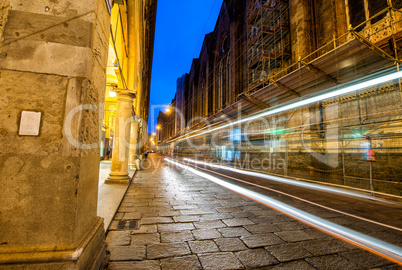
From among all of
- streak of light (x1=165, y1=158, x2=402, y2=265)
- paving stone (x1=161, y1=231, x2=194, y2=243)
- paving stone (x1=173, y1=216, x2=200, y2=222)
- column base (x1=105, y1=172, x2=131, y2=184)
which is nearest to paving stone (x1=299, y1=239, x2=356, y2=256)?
streak of light (x1=165, y1=158, x2=402, y2=265)

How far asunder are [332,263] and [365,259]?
15.3 inches

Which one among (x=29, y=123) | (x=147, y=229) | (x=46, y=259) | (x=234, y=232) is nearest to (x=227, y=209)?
(x=234, y=232)

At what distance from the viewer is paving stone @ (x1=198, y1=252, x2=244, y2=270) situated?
1688 mm

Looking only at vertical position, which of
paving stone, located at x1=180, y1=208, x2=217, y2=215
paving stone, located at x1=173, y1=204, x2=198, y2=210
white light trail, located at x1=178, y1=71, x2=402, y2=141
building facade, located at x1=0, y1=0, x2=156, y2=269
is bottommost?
paving stone, located at x1=173, y1=204, x2=198, y2=210

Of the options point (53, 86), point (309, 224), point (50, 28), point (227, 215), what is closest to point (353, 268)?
point (309, 224)

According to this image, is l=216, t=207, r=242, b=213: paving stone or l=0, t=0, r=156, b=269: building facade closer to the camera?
l=0, t=0, r=156, b=269: building facade

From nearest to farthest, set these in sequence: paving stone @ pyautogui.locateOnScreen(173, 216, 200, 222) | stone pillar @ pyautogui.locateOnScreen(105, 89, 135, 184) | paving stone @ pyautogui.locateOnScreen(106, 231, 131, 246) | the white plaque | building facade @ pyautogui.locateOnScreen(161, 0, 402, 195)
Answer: the white plaque < paving stone @ pyautogui.locateOnScreen(106, 231, 131, 246) < paving stone @ pyautogui.locateOnScreen(173, 216, 200, 222) < stone pillar @ pyautogui.locateOnScreen(105, 89, 135, 184) < building facade @ pyautogui.locateOnScreen(161, 0, 402, 195)

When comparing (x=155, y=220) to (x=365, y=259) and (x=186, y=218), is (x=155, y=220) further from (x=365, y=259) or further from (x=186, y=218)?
(x=365, y=259)

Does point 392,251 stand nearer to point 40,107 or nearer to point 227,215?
point 227,215

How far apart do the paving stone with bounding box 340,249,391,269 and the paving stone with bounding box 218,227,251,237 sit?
102 cm

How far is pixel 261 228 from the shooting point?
2578 mm

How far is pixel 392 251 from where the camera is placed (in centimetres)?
201

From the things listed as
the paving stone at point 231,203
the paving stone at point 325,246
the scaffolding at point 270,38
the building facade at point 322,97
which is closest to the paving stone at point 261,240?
the paving stone at point 325,246

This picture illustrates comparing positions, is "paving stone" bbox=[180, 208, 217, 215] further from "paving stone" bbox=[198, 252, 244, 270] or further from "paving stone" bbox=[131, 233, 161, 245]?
"paving stone" bbox=[198, 252, 244, 270]
